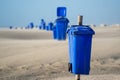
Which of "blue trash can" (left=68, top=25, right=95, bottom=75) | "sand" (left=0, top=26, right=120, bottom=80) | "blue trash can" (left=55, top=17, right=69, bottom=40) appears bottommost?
"sand" (left=0, top=26, right=120, bottom=80)

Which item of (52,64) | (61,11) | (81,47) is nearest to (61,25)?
(61,11)

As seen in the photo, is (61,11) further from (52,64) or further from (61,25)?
(52,64)

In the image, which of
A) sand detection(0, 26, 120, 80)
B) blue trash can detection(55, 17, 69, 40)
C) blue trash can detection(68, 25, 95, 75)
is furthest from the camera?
blue trash can detection(55, 17, 69, 40)

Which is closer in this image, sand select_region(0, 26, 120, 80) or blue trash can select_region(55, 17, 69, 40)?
sand select_region(0, 26, 120, 80)

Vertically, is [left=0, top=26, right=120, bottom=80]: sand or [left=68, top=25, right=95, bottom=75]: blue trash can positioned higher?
[left=68, top=25, right=95, bottom=75]: blue trash can

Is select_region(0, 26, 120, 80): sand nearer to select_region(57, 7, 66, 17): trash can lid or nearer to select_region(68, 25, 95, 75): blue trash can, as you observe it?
select_region(57, 7, 66, 17): trash can lid

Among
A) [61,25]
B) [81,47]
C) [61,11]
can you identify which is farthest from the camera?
[61,25]

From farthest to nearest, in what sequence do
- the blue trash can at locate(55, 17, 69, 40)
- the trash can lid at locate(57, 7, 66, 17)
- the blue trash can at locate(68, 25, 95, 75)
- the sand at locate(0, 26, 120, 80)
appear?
the blue trash can at locate(55, 17, 69, 40) → the trash can lid at locate(57, 7, 66, 17) → the sand at locate(0, 26, 120, 80) → the blue trash can at locate(68, 25, 95, 75)

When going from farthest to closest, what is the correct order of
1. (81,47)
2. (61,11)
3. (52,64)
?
(61,11)
(52,64)
(81,47)

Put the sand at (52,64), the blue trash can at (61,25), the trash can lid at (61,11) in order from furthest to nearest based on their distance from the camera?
1. the blue trash can at (61,25)
2. the trash can lid at (61,11)
3. the sand at (52,64)

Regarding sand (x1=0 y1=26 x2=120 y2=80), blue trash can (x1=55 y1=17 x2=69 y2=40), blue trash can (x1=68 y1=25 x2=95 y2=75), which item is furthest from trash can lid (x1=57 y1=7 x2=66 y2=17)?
blue trash can (x1=68 y1=25 x2=95 y2=75)

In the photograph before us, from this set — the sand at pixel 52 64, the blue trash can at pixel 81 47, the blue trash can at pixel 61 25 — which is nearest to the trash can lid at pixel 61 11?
the blue trash can at pixel 61 25

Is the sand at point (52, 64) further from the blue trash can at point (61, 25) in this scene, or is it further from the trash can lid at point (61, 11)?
the blue trash can at point (61, 25)

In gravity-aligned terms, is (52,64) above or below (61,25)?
below
